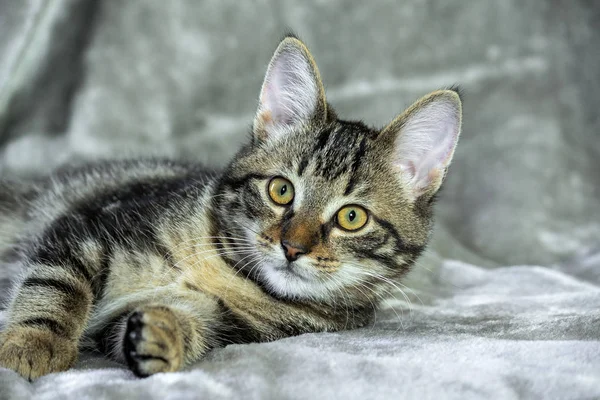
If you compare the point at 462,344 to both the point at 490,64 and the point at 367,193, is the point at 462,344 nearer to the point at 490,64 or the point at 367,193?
the point at 367,193

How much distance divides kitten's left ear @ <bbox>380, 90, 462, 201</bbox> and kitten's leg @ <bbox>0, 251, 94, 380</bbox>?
2.22 feet

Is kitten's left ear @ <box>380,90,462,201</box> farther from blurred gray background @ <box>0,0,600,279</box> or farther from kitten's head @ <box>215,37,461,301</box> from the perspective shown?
blurred gray background @ <box>0,0,600,279</box>

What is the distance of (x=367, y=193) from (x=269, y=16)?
1.38 m

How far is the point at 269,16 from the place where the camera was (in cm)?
262

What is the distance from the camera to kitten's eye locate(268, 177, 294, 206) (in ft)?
4.61

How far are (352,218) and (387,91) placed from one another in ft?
4.51

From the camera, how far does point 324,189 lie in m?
1.39

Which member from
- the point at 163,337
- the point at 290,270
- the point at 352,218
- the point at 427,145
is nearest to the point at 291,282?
the point at 290,270

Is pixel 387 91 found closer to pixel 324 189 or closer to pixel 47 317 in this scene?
pixel 324 189

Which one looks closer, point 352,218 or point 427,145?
point 352,218

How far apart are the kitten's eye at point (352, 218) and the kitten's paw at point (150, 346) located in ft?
1.30

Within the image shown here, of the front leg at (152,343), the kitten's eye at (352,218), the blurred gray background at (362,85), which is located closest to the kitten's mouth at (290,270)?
the kitten's eye at (352,218)

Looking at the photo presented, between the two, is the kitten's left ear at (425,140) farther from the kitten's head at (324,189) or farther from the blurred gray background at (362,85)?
the blurred gray background at (362,85)

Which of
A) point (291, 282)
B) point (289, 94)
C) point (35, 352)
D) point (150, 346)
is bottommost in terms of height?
point (35, 352)
